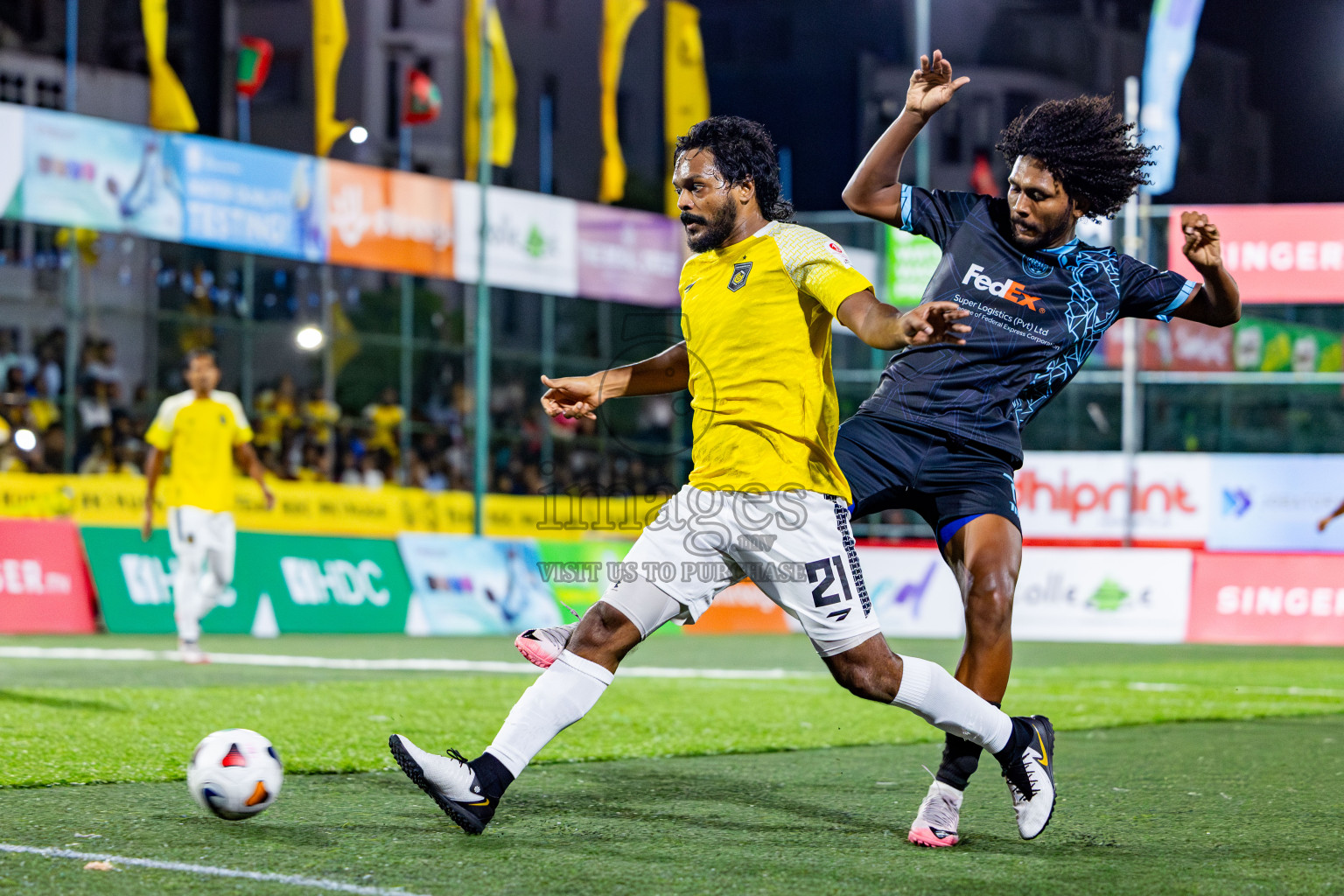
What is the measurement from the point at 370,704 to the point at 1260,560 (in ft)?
41.0

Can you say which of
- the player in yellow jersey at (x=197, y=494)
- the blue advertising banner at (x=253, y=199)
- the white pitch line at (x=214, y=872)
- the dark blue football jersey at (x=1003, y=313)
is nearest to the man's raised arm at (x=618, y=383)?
the dark blue football jersey at (x=1003, y=313)

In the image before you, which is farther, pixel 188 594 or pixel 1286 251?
pixel 1286 251

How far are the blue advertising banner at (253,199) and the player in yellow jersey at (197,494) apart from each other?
362 inches

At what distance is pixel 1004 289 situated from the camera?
508 cm

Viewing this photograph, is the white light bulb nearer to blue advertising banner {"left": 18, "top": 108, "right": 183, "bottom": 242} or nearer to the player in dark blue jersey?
blue advertising banner {"left": 18, "top": 108, "right": 183, "bottom": 242}

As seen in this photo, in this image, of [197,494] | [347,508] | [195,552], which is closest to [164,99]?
[347,508]

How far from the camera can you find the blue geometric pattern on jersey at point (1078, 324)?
510 cm

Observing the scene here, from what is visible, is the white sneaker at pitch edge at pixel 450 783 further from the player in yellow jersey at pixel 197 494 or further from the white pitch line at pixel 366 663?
the player in yellow jersey at pixel 197 494

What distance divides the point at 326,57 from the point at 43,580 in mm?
10508

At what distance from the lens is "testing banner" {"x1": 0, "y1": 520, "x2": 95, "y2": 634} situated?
50.0ft

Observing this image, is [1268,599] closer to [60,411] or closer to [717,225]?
[60,411]

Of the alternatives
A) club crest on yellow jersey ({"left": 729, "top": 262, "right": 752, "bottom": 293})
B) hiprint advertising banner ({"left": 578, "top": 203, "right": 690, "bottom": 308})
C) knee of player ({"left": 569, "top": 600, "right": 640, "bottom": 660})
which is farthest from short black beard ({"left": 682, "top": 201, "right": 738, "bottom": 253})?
hiprint advertising banner ({"left": 578, "top": 203, "right": 690, "bottom": 308})

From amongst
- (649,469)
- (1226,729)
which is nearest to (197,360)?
(1226,729)

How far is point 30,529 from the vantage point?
50.6 ft
